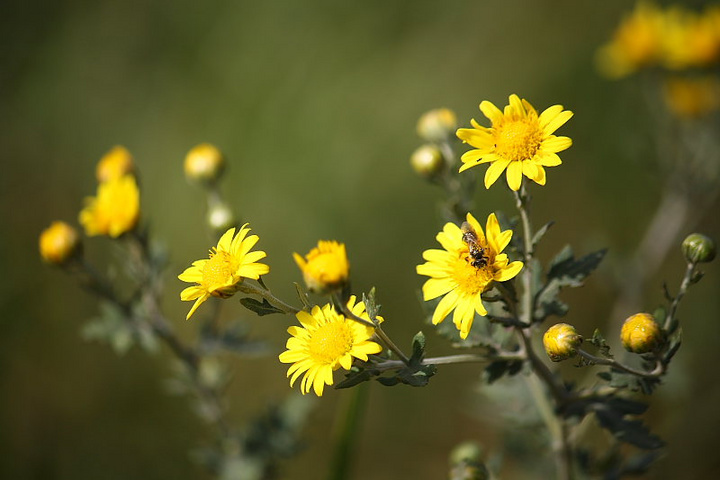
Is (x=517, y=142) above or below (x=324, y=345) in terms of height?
above

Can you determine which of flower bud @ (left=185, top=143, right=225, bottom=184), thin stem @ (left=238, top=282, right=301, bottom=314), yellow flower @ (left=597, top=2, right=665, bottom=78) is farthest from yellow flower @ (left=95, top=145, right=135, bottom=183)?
yellow flower @ (left=597, top=2, right=665, bottom=78)

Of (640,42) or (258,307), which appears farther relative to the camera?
(640,42)

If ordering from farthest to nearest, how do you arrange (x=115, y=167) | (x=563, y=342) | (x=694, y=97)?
1. (x=694, y=97)
2. (x=115, y=167)
3. (x=563, y=342)

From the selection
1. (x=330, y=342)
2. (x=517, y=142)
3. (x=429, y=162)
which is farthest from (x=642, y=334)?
(x=429, y=162)

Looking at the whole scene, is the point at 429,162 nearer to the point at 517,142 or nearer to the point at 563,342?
the point at 517,142

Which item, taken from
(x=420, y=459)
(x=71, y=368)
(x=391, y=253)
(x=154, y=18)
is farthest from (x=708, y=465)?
(x=154, y=18)
